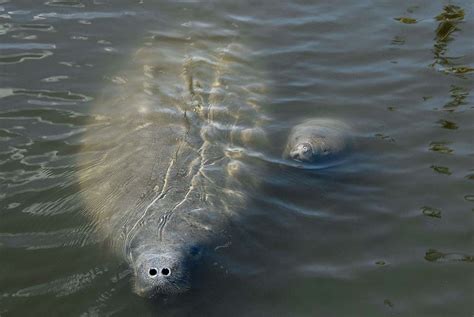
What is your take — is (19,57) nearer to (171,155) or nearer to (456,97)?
(171,155)

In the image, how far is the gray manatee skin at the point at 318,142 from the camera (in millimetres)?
7543

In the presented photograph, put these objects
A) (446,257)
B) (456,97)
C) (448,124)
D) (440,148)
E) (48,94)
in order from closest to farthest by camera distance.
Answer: (446,257), (440,148), (448,124), (48,94), (456,97)

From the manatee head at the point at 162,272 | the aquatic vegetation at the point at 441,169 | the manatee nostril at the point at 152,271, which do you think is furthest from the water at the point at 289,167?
the manatee nostril at the point at 152,271

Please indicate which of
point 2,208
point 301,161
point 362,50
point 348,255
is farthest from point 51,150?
point 362,50

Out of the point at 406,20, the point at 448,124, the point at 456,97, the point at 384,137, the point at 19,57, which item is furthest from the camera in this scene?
the point at 406,20

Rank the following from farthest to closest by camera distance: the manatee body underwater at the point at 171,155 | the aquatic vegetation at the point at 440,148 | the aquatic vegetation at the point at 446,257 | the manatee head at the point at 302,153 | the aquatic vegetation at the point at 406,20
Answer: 1. the aquatic vegetation at the point at 406,20
2. the aquatic vegetation at the point at 440,148
3. the manatee head at the point at 302,153
4. the aquatic vegetation at the point at 446,257
5. the manatee body underwater at the point at 171,155

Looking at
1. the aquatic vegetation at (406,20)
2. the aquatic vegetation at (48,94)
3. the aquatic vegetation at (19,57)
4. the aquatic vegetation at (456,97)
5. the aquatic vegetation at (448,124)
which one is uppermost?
the aquatic vegetation at (406,20)

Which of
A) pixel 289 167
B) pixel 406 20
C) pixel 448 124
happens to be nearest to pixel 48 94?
pixel 289 167

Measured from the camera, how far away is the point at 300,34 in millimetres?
10320

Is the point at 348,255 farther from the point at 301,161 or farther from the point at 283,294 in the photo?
the point at 301,161

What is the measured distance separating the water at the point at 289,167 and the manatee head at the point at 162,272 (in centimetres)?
12

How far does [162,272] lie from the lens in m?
5.40

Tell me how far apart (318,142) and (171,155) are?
5.69 feet

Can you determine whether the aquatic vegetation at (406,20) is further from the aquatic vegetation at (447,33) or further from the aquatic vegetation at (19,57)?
the aquatic vegetation at (19,57)
